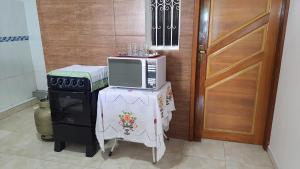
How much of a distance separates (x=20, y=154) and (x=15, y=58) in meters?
1.69

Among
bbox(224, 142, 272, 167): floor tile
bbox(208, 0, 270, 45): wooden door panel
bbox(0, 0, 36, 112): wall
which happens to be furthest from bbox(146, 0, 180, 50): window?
bbox(0, 0, 36, 112): wall

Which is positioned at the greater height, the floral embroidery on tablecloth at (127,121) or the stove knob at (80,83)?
the stove knob at (80,83)

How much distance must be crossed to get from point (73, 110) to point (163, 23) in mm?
1316

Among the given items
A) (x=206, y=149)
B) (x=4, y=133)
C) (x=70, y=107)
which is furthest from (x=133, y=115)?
(x=4, y=133)

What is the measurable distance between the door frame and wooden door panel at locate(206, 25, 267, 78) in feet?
0.32

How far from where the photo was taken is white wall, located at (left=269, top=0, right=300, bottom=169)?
1.69 m

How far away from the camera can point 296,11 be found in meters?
1.79

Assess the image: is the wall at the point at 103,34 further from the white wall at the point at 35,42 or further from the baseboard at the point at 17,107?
the baseboard at the point at 17,107

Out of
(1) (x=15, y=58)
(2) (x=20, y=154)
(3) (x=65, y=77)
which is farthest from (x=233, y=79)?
(1) (x=15, y=58)

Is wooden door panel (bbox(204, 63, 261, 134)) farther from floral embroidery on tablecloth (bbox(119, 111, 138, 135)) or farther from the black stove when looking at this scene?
the black stove

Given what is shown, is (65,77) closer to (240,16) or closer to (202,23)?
(202,23)

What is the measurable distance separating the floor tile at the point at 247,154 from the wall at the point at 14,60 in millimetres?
3160

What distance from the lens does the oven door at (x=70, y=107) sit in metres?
2.12

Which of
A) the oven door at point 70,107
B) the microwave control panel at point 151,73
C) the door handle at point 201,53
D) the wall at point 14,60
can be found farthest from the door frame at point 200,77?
the wall at point 14,60
